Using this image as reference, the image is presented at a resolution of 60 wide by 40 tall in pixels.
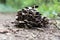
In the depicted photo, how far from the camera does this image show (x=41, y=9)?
7.09 feet

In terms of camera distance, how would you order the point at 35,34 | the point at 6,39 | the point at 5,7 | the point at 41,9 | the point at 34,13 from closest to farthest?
the point at 6,39
the point at 35,34
the point at 34,13
the point at 41,9
the point at 5,7

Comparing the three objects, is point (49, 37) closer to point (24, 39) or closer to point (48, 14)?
point (24, 39)

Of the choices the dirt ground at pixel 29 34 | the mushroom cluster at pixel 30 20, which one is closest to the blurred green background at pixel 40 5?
the mushroom cluster at pixel 30 20

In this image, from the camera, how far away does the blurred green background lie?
6.56 ft

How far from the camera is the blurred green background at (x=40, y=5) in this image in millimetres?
1999

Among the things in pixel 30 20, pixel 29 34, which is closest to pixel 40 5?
pixel 30 20

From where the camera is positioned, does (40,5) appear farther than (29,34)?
Yes

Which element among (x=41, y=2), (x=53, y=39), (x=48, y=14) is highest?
(x=41, y=2)

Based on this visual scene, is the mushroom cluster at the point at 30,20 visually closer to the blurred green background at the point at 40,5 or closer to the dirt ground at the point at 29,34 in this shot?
the dirt ground at the point at 29,34

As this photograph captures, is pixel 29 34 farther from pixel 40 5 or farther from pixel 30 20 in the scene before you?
pixel 40 5

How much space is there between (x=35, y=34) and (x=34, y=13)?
0.27 m

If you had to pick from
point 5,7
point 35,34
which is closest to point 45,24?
point 35,34

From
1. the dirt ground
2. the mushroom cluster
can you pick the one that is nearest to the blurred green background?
the mushroom cluster

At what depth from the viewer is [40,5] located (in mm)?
2385
